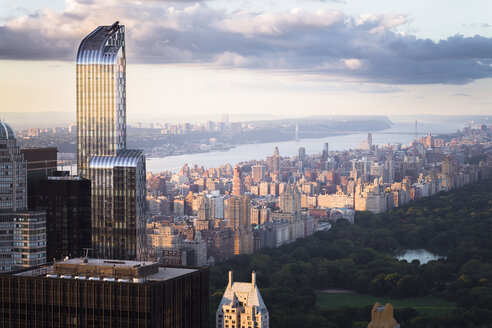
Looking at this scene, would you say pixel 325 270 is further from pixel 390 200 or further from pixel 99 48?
pixel 390 200

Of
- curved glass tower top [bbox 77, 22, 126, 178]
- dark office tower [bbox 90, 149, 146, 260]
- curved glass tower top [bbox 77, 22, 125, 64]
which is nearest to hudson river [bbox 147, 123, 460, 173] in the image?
curved glass tower top [bbox 77, 22, 126, 178]

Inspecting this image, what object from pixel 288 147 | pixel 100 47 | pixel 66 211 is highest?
pixel 100 47

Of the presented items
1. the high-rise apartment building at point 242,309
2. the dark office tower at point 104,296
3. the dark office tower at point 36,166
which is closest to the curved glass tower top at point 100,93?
the dark office tower at point 36,166

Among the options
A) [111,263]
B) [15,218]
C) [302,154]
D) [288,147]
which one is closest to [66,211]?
[15,218]

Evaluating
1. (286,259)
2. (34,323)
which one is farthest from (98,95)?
(286,259)

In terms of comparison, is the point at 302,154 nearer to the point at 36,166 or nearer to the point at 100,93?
the point at 36,166

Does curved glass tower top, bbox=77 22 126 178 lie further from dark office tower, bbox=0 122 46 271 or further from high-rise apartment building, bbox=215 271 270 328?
high-rise apartment building, bbox=215 271 270 328
